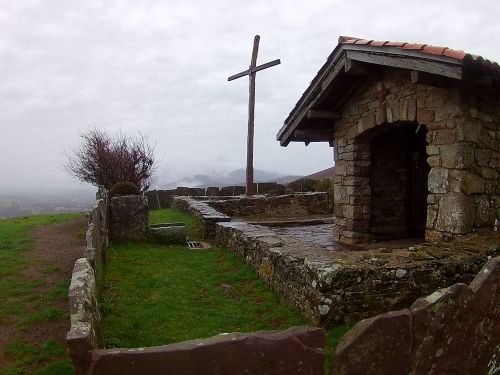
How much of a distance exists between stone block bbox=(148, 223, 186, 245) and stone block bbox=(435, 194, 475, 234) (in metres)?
5.53

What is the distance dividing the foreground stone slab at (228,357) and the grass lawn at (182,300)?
1756 millimetres

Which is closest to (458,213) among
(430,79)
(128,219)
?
(430,79)

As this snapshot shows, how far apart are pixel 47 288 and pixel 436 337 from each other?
18.2ft

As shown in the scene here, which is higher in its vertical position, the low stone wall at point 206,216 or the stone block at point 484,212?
the stone block at point 484,212

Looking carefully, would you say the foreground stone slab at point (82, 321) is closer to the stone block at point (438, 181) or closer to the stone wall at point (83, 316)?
the stone wall at point (83, 316)

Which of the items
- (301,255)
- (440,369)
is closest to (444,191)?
(301,255)

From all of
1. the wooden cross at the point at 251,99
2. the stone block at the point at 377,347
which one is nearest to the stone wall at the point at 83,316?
the stone block at the point at 377,347

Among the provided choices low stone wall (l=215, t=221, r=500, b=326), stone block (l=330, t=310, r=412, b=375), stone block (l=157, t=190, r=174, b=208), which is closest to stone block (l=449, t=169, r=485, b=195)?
low stone wall (l=215, t=221, r=500, b=326)

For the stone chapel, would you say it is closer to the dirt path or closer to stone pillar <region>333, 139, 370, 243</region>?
stone pillar <region>333, 139, 370, 243</region>

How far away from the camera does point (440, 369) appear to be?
9.48 ft

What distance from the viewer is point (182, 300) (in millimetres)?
5707

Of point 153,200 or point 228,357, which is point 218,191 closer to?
point 153,200

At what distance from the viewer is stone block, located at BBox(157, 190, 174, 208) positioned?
20328mm

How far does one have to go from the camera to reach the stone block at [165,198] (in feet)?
66.7
